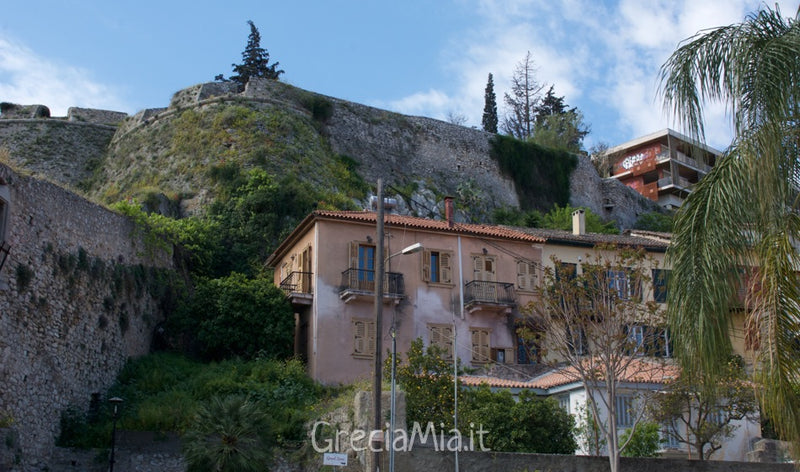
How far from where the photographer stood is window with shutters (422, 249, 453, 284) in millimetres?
32028

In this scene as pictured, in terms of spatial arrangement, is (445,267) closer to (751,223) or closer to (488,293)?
(488,293)

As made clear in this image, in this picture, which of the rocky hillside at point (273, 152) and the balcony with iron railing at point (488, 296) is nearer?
the balcony with iron railing at point (488, 296)

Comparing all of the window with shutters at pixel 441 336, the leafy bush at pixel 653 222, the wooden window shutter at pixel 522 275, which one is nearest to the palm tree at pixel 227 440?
the window with shutters at pixel 441 336

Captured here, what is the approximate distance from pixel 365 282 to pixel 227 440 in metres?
12.7

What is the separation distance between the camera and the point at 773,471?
63.2ft

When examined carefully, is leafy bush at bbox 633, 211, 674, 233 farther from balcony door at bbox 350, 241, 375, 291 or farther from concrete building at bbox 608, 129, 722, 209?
balcony door at bbox 350, 241, 375, 291

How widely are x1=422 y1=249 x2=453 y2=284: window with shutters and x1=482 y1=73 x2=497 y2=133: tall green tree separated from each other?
144ft

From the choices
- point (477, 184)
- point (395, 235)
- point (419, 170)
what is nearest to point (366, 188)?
point (419, 170)

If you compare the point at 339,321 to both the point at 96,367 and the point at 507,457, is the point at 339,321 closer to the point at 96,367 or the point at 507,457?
the point at 96,367

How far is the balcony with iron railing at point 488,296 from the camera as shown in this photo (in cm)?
3184

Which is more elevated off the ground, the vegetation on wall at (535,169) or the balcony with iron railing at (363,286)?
the vegetation on wall at (535,169)

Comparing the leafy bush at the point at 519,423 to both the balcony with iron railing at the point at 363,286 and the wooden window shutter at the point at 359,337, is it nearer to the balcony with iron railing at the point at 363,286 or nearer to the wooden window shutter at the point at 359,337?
the wooden window shutter at the point at 359,337

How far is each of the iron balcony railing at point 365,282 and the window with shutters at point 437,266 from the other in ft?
4.09

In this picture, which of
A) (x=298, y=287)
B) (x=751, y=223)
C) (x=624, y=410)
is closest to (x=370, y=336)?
(x=298, y=287)
